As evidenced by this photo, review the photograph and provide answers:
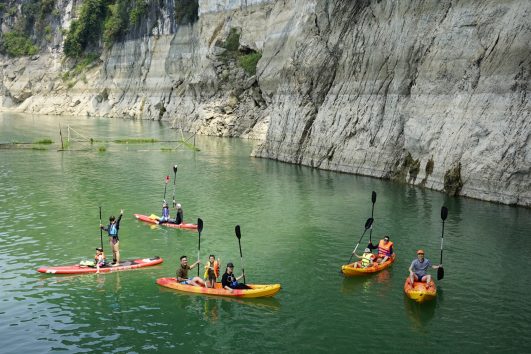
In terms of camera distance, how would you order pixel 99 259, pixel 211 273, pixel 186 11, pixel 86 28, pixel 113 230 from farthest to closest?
pixel 86 28 < pixel 186 11 < pixel 113 230 < pixel 99 259 < pixel 211 273

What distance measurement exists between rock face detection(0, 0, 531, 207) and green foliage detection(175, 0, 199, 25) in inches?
632

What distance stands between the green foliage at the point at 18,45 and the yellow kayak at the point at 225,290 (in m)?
133

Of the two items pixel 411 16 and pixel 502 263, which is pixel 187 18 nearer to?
pixel 411 16

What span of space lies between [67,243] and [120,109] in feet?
311

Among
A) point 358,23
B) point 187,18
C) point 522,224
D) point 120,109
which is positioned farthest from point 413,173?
point 120,109

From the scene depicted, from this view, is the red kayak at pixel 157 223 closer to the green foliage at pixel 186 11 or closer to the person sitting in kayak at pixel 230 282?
the person sitting in kayak at pixel 230 282

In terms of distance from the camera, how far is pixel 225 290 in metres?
20.6

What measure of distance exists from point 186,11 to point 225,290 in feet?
286

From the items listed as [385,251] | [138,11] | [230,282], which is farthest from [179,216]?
[138,11]

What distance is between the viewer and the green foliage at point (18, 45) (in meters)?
140

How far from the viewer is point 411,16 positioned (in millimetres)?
43312

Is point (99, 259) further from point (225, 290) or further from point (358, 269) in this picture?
point (358, 269)

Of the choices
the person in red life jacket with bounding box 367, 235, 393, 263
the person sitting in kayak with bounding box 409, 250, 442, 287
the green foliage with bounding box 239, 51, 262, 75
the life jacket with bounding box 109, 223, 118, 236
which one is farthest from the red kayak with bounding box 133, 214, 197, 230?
the green foliage with bounding box 239, 51, 262, 75

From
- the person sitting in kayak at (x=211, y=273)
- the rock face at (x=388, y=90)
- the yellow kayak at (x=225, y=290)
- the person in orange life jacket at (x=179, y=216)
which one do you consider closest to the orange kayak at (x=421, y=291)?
the yellow kayak at (x=225, y=290)
